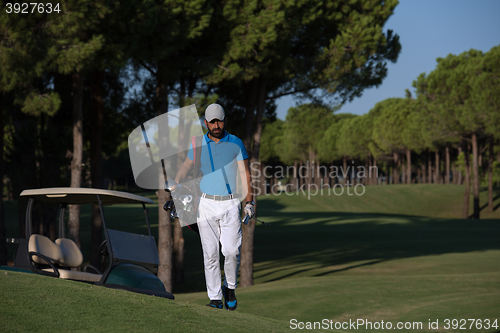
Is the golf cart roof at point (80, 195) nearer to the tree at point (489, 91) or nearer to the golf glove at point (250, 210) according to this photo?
Result: the golf glove at point (250, 210)

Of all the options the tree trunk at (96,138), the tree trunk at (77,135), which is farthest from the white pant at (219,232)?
the tree trunk at (96,138)

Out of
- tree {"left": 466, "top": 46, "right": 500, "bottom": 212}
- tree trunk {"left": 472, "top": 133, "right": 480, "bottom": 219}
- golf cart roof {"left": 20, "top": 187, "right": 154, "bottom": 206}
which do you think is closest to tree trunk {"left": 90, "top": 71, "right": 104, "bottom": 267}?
golf cart roof {"left": 20, "top": 187, "right": 154, "bottom": 206}

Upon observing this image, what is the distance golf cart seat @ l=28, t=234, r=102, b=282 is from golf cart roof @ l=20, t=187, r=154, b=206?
605 millimetres

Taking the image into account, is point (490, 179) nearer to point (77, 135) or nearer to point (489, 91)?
point (489, 91)

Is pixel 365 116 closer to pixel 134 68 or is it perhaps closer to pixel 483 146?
pixel 483 146

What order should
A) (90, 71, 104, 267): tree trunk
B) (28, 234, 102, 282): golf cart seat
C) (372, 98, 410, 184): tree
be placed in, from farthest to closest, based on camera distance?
1. (372, 98, 410, 184): tree
2. (90, 71, 104, 267): tree trunk
3. (28, 234, 102, 282): golf cart seat

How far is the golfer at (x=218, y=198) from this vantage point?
199 inches

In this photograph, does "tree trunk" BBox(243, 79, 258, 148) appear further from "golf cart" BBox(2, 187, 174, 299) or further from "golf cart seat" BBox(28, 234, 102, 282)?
"golf cart" BBox(2, 187, 174, 299)

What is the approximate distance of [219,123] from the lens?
508 centimetres

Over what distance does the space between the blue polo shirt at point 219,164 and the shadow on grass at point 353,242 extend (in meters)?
14.4

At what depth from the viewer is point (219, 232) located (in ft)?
17.0

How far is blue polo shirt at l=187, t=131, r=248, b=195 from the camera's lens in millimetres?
5090

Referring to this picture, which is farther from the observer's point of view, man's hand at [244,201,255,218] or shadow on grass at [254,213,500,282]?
shadow on grass at [254,213,500,282]

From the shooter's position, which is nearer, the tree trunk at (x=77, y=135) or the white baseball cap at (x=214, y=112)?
the white baseball cap at (x=214, y=112)
